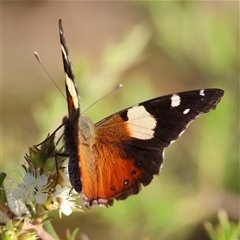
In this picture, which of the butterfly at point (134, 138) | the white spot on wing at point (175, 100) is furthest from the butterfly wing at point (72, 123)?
the white spot on wing at point (175, 100)

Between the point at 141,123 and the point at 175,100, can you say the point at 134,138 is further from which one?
the point at 175,100

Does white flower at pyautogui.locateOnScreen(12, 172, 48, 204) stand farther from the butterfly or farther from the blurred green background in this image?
the blurred green background

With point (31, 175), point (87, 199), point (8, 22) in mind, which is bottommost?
point (87, 199)

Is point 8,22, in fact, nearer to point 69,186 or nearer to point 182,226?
point 182,226

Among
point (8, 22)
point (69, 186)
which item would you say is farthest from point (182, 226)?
point (8, 22)

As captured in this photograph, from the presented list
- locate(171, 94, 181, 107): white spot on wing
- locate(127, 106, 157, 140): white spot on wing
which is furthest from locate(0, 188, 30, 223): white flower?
locate(171, 94, 181, 107): white spot on wing

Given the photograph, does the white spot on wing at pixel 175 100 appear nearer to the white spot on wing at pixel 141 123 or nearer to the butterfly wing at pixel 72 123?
the white spot on wing at pixel 141 123

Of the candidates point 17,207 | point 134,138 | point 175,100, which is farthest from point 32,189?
point 175,100
